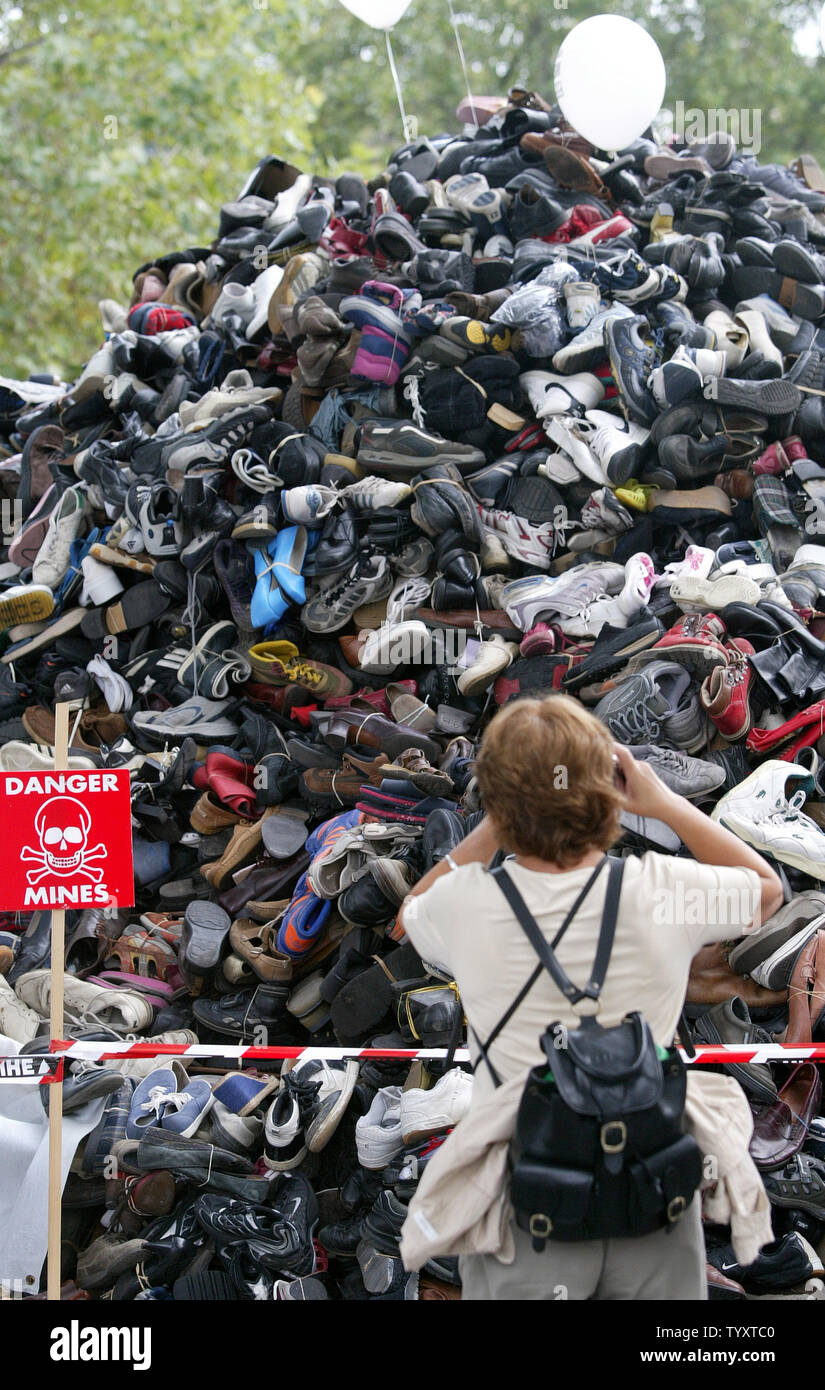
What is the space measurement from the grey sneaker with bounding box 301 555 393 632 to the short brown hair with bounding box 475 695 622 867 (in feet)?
8.74

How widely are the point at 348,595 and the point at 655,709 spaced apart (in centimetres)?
133

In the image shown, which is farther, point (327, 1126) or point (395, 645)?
A: point (395, 645)

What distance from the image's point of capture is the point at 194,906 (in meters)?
4.02

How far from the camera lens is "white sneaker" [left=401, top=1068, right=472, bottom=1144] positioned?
302 cm

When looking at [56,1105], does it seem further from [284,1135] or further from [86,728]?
[86,728]

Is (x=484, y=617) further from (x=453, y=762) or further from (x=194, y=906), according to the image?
(x=194, y=906)

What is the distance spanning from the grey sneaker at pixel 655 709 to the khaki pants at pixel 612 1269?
198 cm

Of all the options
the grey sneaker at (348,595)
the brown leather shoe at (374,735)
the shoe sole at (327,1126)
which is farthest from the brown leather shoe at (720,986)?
the grey sneaker at (348,595)

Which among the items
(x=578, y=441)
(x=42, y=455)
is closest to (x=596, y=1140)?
(x=578, y=441)

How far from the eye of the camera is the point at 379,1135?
3078mm

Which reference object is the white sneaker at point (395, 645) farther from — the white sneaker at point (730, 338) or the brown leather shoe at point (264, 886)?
the white sneaker at point (730, 338)

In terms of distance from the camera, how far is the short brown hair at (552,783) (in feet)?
6.01

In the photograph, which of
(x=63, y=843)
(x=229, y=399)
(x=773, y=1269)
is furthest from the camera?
(x=229, y=399)

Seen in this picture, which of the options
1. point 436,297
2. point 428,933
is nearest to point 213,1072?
point 428,933
